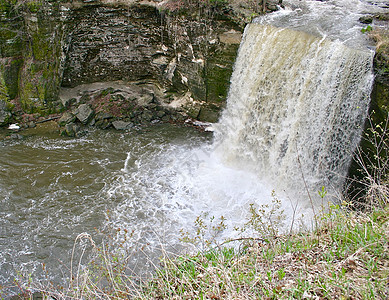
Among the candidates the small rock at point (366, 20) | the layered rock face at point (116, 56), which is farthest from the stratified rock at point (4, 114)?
the small rock at point (366, 20)

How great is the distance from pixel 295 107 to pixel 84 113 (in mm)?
8343

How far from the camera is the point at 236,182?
980 centimetres

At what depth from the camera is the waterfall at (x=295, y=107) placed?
736 cm

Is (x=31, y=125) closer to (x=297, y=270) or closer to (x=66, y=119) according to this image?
(x=66, y=119)

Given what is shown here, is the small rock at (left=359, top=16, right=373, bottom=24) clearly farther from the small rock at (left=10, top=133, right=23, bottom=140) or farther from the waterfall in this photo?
the small rock at (left=10, top=133, right=23, bottom=140)

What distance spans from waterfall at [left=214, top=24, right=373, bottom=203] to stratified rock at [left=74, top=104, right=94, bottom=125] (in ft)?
17.9

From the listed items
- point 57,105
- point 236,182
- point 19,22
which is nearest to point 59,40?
point 19,22

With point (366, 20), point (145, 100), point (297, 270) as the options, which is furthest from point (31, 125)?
point (366, 20)

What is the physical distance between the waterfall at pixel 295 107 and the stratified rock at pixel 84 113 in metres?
5.45

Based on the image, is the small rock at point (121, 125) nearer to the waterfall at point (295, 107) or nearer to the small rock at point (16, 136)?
the small rock at point (16, 136)

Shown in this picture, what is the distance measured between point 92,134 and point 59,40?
3.72 meters

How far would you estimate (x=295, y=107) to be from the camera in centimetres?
849

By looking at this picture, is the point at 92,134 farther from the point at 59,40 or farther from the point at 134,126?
the point at 59,40

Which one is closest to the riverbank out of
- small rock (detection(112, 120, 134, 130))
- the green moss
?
small rock (detection(112, 120, 134, 130))
